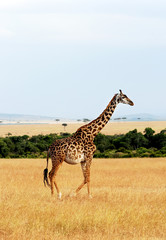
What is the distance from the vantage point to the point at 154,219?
9.65 metres

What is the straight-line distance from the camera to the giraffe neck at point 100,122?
13148 millimetres

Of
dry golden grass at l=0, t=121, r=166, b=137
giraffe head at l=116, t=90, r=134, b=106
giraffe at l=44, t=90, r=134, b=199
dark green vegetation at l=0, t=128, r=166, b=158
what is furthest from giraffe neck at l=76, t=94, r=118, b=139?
dry golden grass at l=0, t=121, r=166, b=137

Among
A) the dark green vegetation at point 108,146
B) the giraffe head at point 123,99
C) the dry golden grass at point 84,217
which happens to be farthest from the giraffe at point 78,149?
the dark green vegetation at point 108,146

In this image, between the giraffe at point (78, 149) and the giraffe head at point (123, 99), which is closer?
the giraffe at point (78, 149)

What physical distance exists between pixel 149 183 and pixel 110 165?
333 inches

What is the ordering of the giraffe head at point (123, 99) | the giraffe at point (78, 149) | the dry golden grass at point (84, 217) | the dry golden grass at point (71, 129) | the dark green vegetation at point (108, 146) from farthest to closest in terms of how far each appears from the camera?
the dry golden grass at point (71, 129) → the dark green vegetation at point (108, 146) → the giraffe head at point (123, 99) → the giraffe at point (78, 149) → the dry golden grass at point (84, 217)

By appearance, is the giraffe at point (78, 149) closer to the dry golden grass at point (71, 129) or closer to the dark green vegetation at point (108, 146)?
the dark green vegetation at point (108, 146)

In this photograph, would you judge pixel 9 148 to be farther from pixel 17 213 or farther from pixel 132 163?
pixel 17 213

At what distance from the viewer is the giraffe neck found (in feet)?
43.1

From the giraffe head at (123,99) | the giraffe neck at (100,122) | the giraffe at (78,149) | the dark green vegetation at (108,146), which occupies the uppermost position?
the giraffe head at (123,99)

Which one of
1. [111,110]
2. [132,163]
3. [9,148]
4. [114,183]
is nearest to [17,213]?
[111,110]

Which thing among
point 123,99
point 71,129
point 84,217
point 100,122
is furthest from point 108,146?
point 71,129

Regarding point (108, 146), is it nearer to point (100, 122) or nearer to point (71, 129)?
point (100, 122)

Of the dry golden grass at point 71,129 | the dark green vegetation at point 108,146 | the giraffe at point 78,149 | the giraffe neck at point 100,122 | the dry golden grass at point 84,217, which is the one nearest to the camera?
the dry golden grass at point 84,217
